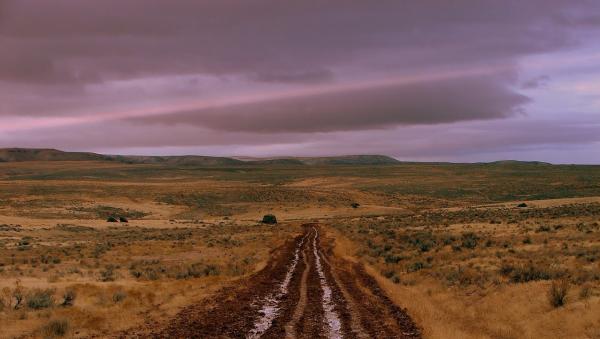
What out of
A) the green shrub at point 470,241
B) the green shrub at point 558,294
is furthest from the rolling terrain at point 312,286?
the green shrub at point 470,241

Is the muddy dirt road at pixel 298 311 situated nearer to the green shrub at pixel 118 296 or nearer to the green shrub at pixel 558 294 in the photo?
the green shrub at pixel 118 296

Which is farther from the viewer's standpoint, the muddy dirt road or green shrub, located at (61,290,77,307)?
green shrub, located at (61,290,77,307)

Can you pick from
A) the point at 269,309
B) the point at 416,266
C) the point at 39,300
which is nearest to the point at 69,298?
the point at 39,300

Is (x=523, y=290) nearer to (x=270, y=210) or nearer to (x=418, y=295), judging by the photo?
(x=418, y=295)

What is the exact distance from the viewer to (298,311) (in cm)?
1516

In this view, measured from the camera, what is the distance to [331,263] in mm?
27422

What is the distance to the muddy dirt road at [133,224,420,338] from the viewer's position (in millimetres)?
12734

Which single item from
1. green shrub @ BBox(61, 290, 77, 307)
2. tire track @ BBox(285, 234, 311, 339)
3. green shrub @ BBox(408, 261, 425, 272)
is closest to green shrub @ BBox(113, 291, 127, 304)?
green shrub @ BBox(61, 290, 77, 307)

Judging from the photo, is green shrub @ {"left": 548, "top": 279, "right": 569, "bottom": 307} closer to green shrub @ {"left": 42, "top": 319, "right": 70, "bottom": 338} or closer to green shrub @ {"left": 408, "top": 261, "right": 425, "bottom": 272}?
green shrub @ {"left": 408, "top": 261, "right": 425, "bottom": 272}

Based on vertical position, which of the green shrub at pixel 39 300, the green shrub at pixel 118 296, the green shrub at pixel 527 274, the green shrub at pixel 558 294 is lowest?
the green shrub at pixel 118 296

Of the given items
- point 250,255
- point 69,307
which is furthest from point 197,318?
point 250,255

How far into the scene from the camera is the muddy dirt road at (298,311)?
12.7m

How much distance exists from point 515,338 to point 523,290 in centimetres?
378

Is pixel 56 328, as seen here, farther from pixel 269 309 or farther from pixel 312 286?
pixel 312 286
